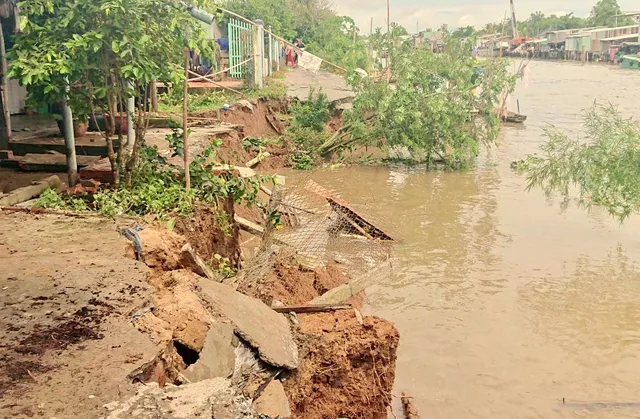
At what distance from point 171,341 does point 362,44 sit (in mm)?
14373

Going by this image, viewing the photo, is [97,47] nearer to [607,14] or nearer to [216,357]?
[216,357]

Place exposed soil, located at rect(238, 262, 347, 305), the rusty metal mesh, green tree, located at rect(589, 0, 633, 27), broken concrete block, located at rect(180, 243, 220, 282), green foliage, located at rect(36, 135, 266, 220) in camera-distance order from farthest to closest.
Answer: green tree, located at rect(589, 0, 633, 27) → the rusty metal mesh → green foliage, located at rect(36, 135, 266, 220) → exposed soil, located at rect(238, 262, 347, 305) → broken concrete block, located at rect(180, 243, 220, 282)

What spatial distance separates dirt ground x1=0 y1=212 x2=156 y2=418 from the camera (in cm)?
301

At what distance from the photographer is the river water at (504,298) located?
645 cm

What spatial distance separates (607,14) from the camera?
80625mm

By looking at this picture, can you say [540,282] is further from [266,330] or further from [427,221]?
[266,330]

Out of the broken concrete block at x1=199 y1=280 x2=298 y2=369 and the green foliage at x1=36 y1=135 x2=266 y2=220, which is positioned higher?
the green foliage at x1=36 y1=135 x2=266 y2=220

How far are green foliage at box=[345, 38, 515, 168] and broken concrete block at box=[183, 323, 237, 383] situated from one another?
37.7 ft

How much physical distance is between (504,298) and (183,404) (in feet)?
21.5

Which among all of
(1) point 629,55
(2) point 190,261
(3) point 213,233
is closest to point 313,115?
(3) point 213,233

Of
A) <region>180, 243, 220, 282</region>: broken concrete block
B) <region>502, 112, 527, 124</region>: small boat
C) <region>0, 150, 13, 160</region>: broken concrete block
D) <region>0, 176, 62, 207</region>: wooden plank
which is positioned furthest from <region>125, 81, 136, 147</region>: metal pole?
<region>502, 112, 527, 124</region>: small boat

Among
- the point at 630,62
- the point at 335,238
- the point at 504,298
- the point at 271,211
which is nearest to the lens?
the point at 271,211

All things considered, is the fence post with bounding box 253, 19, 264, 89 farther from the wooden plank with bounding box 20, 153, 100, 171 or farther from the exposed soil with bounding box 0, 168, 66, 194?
the exposed soil with bounding box 0, 168, 66, 194

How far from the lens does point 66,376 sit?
3.15 meters
